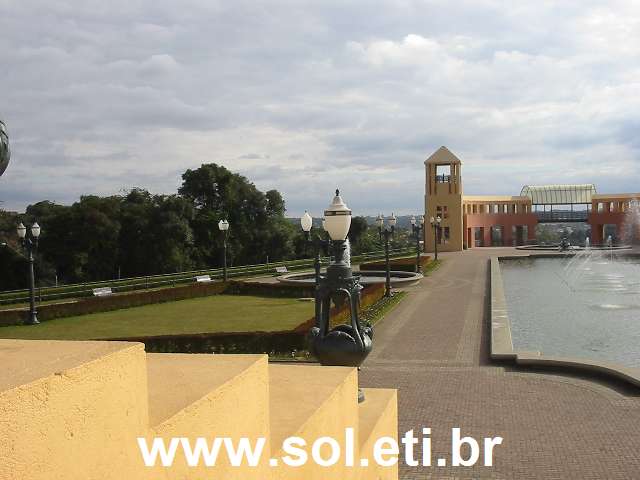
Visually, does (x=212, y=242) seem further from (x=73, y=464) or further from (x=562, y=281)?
(x=73, y=464)

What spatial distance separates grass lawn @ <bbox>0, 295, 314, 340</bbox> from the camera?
1905 cm

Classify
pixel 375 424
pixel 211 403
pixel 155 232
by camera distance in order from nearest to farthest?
1. pixel 211 403
2. pixel 375 424
3. pixel 155 232

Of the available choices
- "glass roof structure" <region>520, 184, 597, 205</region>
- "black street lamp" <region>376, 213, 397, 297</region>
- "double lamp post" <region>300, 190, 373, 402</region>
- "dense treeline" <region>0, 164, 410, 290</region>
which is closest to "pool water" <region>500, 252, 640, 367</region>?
"black street lamp" <region>376, 213, 397, 297</region>

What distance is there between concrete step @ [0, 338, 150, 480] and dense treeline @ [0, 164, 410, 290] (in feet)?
123

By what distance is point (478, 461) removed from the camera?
820cm


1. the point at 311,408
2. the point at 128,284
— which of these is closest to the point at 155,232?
the point at 128,284

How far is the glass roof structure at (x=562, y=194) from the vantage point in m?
63.6

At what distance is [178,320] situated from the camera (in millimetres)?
21297

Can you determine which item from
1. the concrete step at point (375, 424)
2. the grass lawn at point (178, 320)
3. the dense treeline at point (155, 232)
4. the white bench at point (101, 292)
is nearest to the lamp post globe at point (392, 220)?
the grass lawn at point (178, 320)

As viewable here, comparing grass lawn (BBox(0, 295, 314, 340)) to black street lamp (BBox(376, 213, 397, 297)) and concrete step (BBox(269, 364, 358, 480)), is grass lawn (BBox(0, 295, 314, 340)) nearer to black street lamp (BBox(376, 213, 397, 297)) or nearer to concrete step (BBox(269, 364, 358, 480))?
black street lamp (BBox(376, 213, 397, 297))

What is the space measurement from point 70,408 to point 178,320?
19724mm

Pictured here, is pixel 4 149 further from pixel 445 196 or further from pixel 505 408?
pixel 445 196

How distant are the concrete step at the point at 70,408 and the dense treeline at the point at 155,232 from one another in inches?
1479

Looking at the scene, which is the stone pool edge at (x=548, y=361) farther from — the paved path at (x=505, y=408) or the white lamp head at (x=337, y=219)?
the white lamp head at (x=337, y=219)
